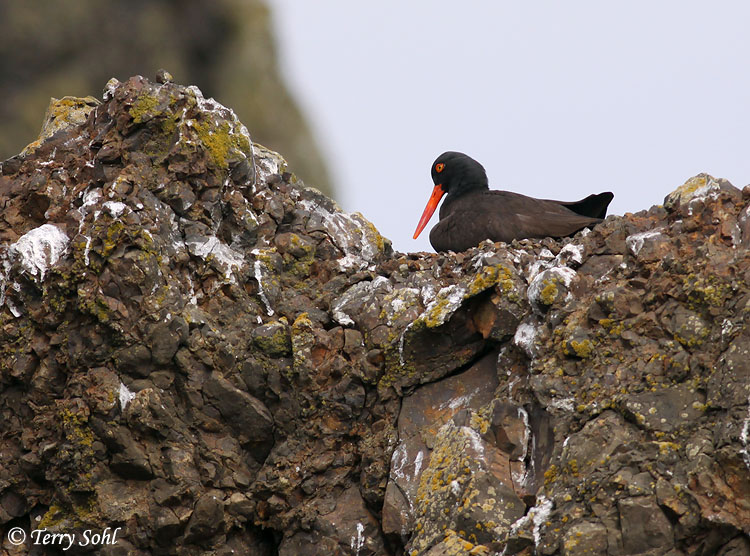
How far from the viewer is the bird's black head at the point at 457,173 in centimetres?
1218

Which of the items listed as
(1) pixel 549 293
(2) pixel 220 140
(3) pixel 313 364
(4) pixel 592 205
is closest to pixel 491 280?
(1) pixel 549 293

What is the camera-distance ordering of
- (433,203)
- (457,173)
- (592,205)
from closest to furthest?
(592,205)
(457,173)
(433,203)

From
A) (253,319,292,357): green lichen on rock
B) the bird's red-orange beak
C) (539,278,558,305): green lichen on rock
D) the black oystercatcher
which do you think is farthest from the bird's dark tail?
(253,319,292,357): green lichen on rock

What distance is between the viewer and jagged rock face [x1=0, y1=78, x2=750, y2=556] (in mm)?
6469

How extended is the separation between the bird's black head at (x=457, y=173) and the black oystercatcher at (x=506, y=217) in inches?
7.0

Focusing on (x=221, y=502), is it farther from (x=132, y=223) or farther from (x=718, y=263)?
(x=718, y=263)

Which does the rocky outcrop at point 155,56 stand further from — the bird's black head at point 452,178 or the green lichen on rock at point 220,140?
the green lichen on rock at point 220,140

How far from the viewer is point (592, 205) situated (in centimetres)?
1086

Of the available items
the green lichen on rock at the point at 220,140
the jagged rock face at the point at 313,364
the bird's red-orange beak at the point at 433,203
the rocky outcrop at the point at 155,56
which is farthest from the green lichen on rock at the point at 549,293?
the rocky outcrop at the point at 155,56

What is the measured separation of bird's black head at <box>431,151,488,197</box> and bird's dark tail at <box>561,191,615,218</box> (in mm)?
1604

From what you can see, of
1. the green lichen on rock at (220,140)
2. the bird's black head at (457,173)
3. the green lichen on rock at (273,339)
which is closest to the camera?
the green lichen on rock at (273,339)

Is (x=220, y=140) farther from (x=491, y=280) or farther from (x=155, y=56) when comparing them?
(x=155, y=56)

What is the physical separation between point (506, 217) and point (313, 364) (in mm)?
3603

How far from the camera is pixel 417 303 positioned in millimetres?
8062
